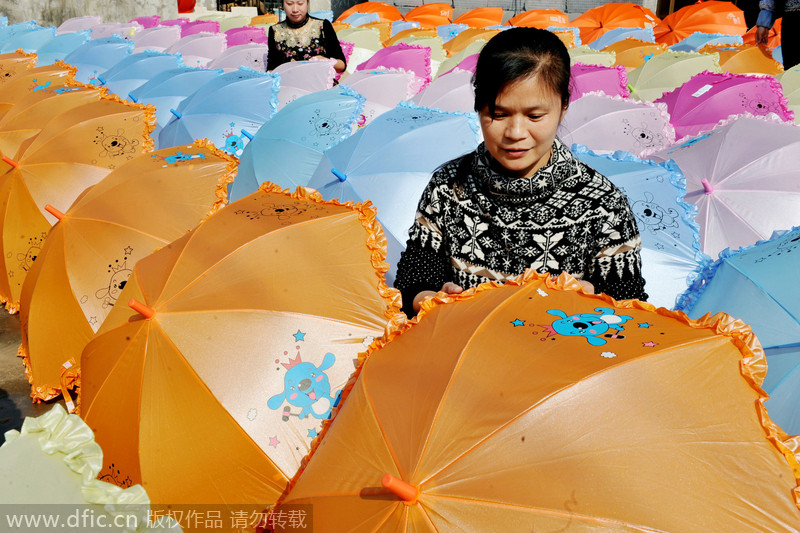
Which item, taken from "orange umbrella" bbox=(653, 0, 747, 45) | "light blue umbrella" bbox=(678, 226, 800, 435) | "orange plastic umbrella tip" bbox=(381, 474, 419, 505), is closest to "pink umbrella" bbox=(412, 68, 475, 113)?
"light blue umbrella" bbox=(678, 226, 800, 435)

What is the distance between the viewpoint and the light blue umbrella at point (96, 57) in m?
8.22

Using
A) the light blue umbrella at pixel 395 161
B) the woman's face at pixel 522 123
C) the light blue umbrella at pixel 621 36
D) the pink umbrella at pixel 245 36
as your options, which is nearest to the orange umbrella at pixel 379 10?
the pink umbrella at pixel 245 36

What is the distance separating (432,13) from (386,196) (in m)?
13.5

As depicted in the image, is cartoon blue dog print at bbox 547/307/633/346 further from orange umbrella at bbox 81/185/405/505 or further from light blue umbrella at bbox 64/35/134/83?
light blue umbrella at bbox 64/35/134/83

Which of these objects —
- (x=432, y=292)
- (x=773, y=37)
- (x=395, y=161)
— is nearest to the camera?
(x=432, y=292)

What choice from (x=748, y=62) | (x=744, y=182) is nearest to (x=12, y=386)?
(x=744, y=182)

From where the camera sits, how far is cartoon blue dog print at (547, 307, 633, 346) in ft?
5.43

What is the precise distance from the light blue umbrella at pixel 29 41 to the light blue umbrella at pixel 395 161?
8744mm

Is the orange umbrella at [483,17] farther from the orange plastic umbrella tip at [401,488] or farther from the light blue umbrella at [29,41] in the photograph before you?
the orange plastic umbrella tip at [401,488]

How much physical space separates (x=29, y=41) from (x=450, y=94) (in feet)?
27.7

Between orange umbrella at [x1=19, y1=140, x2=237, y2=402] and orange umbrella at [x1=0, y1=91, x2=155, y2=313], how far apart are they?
0.69 meters

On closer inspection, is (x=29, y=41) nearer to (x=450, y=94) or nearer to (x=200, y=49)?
(x=200, y=49)

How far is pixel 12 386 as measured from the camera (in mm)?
3877

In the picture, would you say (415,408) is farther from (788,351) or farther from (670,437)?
(788,351)
